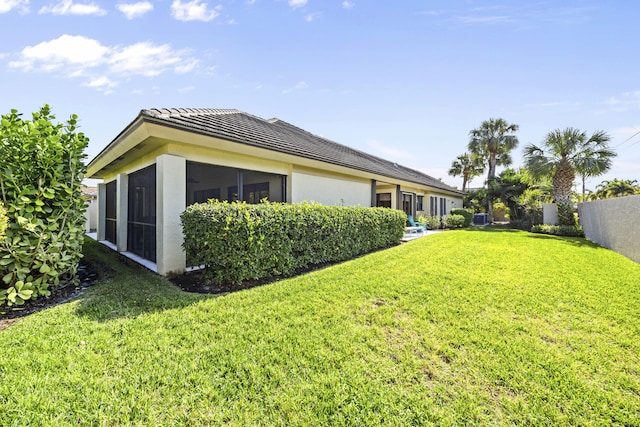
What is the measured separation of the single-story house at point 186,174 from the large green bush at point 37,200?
147cm

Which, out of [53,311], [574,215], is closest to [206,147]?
[53,311]

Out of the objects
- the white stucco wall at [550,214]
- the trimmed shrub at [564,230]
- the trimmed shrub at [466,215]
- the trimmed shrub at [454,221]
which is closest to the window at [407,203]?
the trimmed shrub at [454,221]

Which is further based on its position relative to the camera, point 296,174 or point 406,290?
point 296,174

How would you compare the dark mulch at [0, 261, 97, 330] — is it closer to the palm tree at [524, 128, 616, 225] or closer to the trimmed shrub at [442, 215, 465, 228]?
the trimmed shrub at [442, 215, 465, 228]

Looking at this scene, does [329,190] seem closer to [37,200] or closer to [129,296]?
[129,296]

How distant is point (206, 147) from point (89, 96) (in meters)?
5.33

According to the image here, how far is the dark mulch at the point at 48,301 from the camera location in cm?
437

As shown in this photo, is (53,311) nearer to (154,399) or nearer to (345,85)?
(154,399)

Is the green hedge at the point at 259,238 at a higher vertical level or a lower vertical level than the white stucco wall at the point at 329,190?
lower

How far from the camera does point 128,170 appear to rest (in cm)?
1011

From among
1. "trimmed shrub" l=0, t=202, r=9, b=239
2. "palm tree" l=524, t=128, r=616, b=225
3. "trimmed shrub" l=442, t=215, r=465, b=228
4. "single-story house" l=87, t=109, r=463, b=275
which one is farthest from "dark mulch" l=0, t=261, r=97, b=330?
"palm tree" l=524, t=128, r=616, b=225

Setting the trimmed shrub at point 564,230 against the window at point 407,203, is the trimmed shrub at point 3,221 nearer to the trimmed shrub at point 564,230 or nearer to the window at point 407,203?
the window at point 407,203

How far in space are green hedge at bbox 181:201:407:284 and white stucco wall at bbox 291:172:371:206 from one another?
8.34 feet

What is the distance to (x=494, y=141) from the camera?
1224 inches
